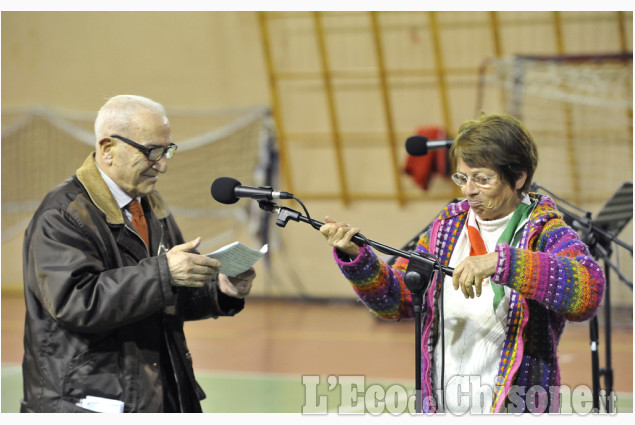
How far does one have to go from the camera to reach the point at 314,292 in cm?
891

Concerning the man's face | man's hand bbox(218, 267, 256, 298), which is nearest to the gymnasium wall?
man's hand bbox(218, 267, 256, 298)

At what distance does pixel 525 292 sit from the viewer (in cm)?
202

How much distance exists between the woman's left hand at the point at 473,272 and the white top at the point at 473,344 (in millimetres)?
218

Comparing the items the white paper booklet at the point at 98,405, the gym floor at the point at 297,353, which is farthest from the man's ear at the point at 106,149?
the gym floor at the point at 297,353

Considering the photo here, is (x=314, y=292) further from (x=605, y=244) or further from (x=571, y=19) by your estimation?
(x=605, y=244)

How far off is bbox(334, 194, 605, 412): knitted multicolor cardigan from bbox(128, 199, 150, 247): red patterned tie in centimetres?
63

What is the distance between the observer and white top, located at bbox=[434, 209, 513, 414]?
7.07ft

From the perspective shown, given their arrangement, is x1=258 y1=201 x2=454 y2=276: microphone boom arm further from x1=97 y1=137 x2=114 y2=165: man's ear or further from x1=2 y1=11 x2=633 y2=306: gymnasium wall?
x1=2 y1=11 x2=633 y2=306: gymnasium wall

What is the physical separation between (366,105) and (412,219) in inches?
47.1

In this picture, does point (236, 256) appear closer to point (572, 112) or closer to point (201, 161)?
point (572, 112)

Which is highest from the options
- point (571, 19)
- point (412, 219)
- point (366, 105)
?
point (571, 19)

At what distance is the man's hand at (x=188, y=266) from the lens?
224 cm

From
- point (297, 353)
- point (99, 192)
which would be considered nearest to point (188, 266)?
point (99, 192)
